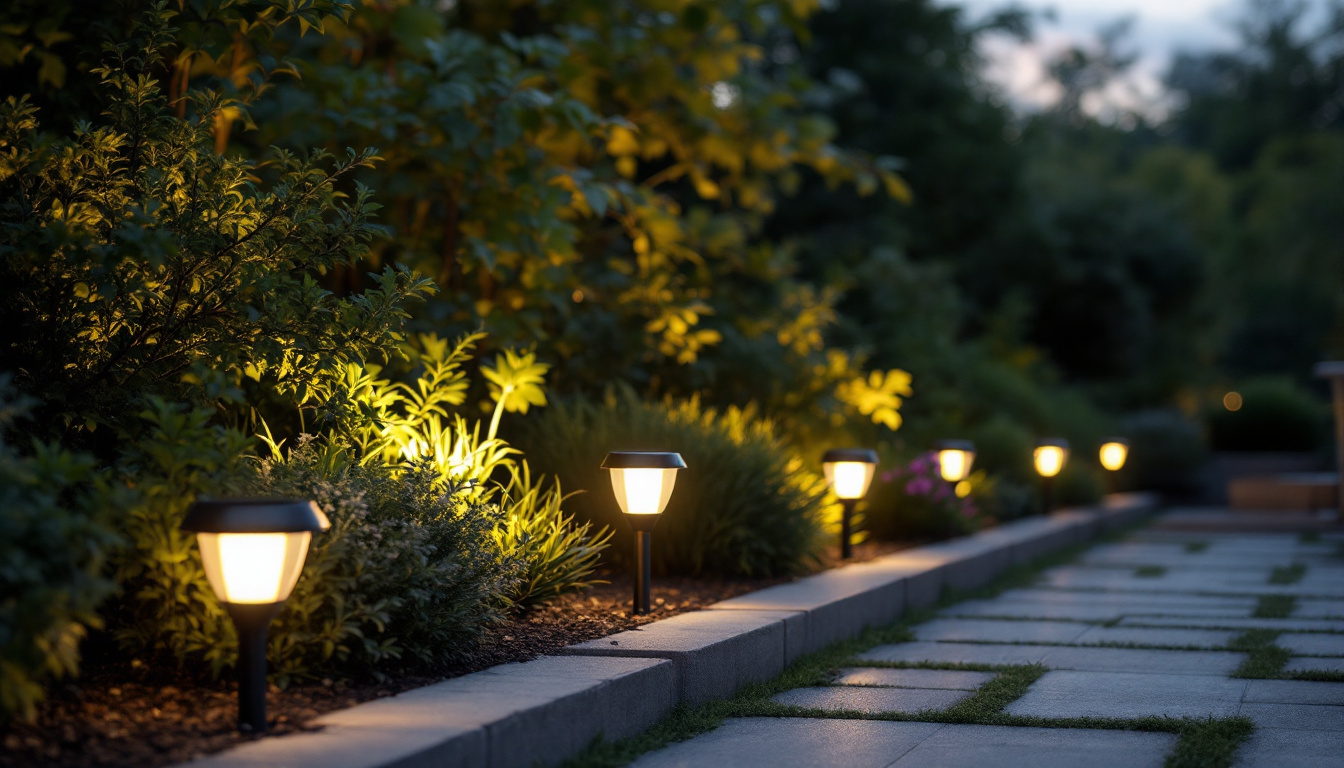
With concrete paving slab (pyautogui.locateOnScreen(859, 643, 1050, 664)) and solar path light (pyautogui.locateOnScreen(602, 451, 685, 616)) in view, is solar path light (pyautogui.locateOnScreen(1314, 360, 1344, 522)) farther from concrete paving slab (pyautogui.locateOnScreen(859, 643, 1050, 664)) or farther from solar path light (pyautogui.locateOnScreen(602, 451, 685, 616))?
solar path light (pyautogui.locateOnScreen(602, 451, 685, 616))

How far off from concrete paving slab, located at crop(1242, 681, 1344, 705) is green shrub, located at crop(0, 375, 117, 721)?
437 centimetres

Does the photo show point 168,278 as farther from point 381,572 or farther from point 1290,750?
point 1290,750

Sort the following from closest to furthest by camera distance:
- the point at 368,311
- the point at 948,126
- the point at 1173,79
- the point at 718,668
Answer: the point at 368,311 → the point at 718,668 → the point at 948,126 → the point at 1173,79

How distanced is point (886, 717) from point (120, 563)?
281 centimetres

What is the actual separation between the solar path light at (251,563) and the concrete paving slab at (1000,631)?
4.27 m

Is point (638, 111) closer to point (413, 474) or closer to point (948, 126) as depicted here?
point (413, 474)

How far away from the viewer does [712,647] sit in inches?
198

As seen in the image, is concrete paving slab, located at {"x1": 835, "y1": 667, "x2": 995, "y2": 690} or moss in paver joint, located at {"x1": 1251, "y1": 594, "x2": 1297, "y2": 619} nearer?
concrete paving slab, located at {"x1": 835, "y1": 667, "x2": 995, "y2": 690}

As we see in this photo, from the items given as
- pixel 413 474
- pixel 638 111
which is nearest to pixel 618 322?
pixel 638 111

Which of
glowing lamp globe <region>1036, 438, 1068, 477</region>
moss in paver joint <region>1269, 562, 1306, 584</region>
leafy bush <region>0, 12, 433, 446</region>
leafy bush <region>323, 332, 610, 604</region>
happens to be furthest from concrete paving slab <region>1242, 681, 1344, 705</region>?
glowing lamp globe <region>1036, 438, 1068, 477</region>

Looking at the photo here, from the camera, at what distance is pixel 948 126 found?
830 inches

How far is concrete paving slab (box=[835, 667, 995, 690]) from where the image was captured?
5574 mm

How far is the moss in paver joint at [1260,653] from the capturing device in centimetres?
578

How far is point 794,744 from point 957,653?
222 cm
